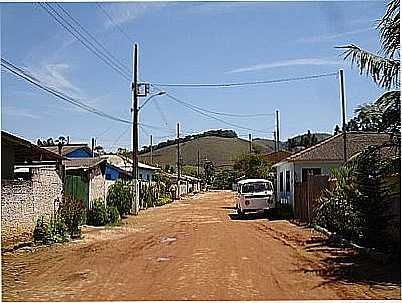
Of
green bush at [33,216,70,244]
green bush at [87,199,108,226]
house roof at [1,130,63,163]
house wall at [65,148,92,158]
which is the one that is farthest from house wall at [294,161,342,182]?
house wall at [65,148,92,158]

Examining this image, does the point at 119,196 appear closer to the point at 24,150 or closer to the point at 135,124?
the point at 135,124

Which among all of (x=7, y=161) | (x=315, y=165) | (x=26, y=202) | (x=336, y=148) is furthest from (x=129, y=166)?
(x=26, y=202)

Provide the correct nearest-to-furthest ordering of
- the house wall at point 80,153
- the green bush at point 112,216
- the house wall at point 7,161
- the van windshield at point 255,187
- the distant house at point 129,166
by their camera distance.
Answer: the house wall at point 7,161 < the green bush at point 112,216 < the van windshield at point 255,187 < the house wall at point 80,153 < the distant house at point 129,166

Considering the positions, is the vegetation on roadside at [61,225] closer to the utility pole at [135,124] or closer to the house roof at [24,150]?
the house roof at [24,150]

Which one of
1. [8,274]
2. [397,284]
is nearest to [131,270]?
[8,274]

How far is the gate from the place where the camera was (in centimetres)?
2355

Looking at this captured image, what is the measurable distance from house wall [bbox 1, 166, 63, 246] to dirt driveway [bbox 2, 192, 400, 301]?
0.99 meters

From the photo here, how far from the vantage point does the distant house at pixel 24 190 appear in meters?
17.3

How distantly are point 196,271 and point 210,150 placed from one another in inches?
6512

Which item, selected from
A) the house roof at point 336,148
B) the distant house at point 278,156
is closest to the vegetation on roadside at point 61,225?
the house roof at point 336,148

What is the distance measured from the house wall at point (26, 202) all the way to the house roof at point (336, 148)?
49.2 ft

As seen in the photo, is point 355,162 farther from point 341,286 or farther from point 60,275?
point 60,275

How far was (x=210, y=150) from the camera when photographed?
17775 centimetres

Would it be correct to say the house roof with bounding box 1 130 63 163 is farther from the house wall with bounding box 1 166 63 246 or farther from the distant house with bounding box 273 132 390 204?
the distant house with bounding box 273 132 390 204
